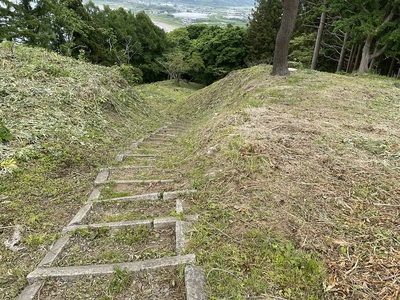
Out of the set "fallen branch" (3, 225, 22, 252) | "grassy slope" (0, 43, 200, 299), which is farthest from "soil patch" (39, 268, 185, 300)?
"fallen branch" (3, 225, 22, 252)

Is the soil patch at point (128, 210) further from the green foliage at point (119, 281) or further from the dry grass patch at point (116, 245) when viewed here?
the green foliage at point (119, 281)

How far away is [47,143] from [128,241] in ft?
7.55

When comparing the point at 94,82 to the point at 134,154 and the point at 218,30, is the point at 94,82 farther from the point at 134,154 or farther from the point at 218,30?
the point at 218,30

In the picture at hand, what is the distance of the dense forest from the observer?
38.2 ft

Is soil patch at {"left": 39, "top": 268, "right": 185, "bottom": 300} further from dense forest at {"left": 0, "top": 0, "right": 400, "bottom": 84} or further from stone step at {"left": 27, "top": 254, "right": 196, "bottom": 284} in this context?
dense forest at {"left": 0, "top": 0, "right": 400, "bottom": 84}

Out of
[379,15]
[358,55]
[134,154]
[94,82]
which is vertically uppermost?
[379,15]

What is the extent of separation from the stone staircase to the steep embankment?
0.18 metres

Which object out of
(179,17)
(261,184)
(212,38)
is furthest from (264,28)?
(179,17)

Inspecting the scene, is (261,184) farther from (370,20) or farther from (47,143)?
(370,20)

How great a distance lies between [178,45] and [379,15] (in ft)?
69.5

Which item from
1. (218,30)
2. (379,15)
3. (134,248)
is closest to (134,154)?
(134,248)

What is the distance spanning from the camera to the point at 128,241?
229 centimetres

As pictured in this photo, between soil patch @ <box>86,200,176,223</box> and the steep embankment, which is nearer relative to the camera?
the steep embankment

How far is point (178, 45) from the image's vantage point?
2894 centimetres
